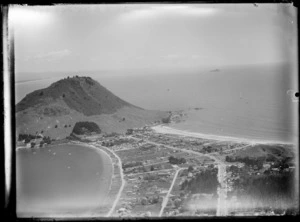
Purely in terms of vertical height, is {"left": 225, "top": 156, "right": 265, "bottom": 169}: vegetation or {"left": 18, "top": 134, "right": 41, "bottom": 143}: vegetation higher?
{"left": 18, "top": 134, "right": 41, "bottom": 143}: vegetation

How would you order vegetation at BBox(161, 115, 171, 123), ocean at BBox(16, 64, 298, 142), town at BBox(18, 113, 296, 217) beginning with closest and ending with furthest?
town at BBox(18, 113, 296, 217)
ocean at BBox(16, 64, 298, 142)
vegetation at BBox(161, 115, 171, 123)

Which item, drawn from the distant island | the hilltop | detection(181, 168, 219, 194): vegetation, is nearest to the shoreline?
the distant island

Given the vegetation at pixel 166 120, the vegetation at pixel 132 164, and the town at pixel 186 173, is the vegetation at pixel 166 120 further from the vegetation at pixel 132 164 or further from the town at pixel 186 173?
the vegetation at pixel 132 164

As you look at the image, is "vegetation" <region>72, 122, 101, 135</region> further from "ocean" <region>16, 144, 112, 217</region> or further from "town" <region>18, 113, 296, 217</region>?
"ocean" <region>16, 144, 112, 217</region>

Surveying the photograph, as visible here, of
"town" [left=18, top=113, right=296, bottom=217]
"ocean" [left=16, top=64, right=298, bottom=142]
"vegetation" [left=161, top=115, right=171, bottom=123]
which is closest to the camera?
"town" [left=18, top=113, right=296, bottom=217]

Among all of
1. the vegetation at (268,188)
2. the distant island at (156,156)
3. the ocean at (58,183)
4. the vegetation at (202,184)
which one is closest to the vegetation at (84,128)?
the distant island at (156,156)
